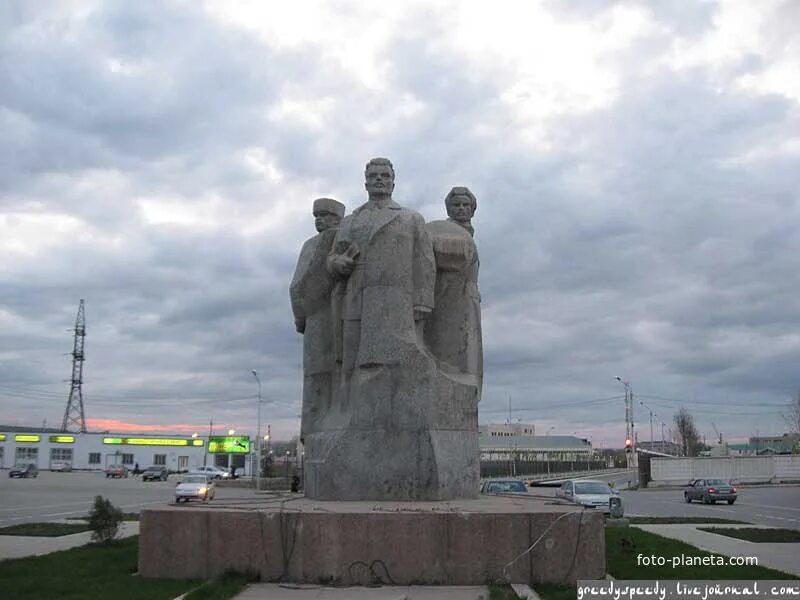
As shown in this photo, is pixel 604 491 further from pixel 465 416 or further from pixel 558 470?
pixel 558 470

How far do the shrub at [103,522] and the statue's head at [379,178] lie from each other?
7.54 m

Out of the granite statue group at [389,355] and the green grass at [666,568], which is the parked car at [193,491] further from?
the green grass at [666,568]

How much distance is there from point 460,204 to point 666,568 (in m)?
6.08

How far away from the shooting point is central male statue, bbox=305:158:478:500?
10.0 m

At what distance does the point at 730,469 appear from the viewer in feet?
180

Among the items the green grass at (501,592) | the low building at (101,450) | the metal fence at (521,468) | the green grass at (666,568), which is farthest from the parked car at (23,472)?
the green grass at (501,592)

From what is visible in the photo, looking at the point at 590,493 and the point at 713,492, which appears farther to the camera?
the point at 713,492

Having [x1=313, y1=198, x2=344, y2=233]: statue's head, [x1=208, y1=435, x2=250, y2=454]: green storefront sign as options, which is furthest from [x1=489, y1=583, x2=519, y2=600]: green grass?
[x1=208, y1=435, x2=250, y2=454]: green storefront sign

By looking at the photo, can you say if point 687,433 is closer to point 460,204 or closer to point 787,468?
point 787,468

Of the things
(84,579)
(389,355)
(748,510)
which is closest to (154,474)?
(748,510)

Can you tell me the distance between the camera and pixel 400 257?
10719mm

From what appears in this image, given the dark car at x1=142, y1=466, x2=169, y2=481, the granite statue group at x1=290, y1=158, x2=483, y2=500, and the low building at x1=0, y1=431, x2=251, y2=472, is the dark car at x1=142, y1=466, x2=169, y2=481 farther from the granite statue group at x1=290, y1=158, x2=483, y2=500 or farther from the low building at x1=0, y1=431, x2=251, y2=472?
the granite statue group at x1=290, y1=158, x2=483, y2=500

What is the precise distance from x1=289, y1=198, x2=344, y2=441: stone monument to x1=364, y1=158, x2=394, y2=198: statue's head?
1315mm

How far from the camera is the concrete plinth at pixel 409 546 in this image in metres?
8.00
